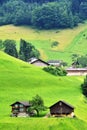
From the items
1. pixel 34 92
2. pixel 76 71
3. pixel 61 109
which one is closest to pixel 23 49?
pixel 76 71

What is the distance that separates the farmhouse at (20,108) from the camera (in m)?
99.1

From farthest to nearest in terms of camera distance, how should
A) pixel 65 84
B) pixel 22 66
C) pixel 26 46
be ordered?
pixel 26 46
pixel 22 66
pixel 65 84

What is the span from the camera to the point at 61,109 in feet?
324

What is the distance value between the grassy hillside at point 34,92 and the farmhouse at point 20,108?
1.32 meters

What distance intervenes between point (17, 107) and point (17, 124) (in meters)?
11.7

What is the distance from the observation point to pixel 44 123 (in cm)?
8825

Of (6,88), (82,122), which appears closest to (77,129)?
(82,122)

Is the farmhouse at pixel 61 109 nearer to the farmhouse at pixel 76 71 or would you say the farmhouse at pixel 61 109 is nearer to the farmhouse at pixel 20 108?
the farmhouse at pixel 20 108

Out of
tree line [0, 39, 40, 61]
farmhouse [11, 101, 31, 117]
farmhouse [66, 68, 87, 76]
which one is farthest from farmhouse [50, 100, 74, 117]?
tree line [0, 39, 40, 61]

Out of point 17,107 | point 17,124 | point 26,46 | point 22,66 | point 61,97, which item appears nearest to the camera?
point 17,124

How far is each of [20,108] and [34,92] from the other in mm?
16361

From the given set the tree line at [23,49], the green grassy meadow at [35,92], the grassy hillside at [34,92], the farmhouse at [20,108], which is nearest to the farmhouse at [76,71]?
the grassy hillside at [34,92]

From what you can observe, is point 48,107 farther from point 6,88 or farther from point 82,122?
point 6,88

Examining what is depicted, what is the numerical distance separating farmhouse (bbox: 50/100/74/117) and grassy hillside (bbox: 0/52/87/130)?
200 centimetres
